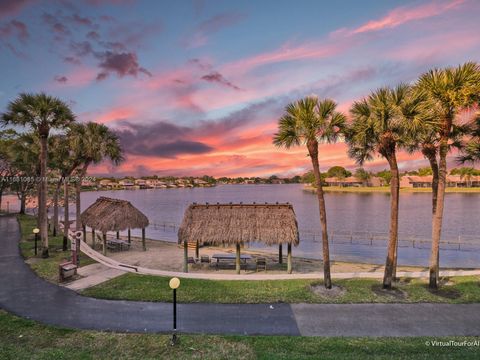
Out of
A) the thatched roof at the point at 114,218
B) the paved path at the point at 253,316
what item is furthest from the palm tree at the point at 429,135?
the thatched roof at the point at 114,218

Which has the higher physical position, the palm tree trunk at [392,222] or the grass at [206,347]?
the palm tree trunk at [392,222]

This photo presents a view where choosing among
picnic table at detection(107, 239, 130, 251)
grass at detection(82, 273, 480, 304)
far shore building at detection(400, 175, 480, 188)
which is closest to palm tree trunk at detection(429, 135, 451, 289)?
grass at detection(82, 273, 480, 304)

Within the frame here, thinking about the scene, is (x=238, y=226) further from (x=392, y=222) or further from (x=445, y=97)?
(x=445, y=97)

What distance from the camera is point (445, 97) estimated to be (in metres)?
14.6

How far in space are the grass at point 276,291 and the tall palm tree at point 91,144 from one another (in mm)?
12520

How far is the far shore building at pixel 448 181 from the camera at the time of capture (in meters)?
157

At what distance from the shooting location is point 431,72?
1513cm

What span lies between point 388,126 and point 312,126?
3596 millimetres

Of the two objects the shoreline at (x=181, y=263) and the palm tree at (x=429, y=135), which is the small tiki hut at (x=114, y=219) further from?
the palm tree at (x=429, y=135)

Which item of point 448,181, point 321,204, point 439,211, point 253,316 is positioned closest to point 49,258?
point 253,316

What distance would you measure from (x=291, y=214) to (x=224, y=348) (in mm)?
12058

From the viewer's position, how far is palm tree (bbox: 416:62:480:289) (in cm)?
1415

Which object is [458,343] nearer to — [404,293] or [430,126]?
[404,293]

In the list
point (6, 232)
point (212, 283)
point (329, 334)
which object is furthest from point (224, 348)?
point (6, 232)
